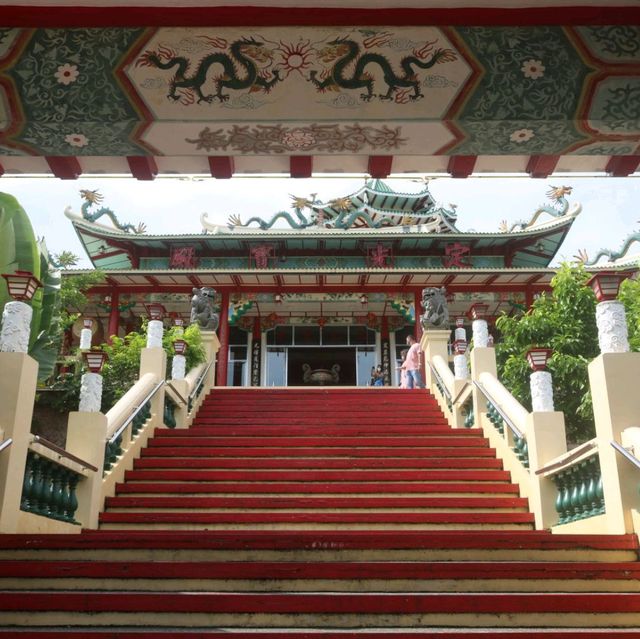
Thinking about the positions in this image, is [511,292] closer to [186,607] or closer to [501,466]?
[501,466]

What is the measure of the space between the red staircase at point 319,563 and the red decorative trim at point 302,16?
11.3 ft

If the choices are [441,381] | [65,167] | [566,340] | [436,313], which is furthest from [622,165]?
[436,313]

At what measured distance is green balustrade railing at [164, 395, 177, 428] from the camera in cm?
1085

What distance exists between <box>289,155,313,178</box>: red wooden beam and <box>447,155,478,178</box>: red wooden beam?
1072mm

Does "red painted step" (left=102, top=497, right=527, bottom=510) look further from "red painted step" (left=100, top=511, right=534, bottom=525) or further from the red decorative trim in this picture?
the red decorative trim

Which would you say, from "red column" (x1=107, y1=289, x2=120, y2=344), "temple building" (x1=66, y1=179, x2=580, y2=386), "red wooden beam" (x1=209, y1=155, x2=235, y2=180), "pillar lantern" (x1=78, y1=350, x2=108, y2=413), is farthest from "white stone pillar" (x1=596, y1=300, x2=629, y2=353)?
"red column" (x1=107, y1=289, x2=120, y2=344)

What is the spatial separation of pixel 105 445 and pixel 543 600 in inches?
192

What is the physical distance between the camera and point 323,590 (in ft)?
15.5

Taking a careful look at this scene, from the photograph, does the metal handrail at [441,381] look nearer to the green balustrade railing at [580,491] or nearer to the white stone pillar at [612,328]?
the green balustrade railing at [580,491]

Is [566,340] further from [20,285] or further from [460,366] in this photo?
[20,285]

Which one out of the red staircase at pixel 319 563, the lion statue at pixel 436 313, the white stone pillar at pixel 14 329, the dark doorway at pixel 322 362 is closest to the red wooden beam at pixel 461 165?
the red staircase at pixel 319 563

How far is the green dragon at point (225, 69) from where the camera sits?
16.0 ft

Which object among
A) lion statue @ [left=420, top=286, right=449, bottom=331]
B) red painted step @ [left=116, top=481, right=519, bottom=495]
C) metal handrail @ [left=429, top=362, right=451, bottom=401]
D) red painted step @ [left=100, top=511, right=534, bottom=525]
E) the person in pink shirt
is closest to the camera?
red painted step @ [left=100, top=511, right=534, bottom=525]

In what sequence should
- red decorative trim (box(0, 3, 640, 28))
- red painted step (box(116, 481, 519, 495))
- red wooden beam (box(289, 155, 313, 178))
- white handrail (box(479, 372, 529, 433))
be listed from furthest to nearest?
white handrail (box(479, 372, 529, 433)) < red painted step (box(116, 481, 519, 495)) < red wooden beam (box(289, 155, 313, 178)) < red decorative trim (box(0, 3, 640, 28))
